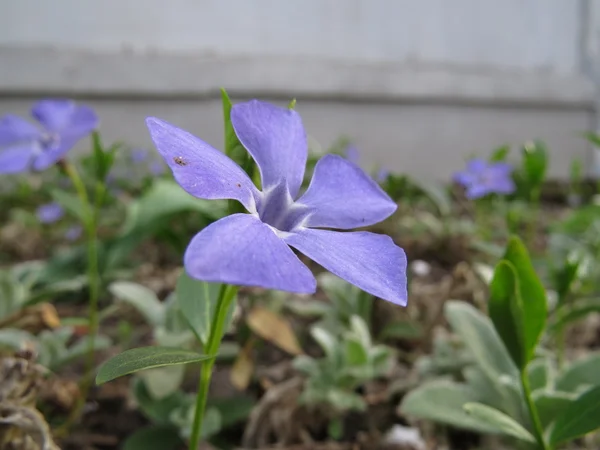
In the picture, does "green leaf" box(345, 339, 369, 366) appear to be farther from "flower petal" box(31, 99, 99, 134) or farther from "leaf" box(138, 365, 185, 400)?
"flower petal" box(31, 99, 99, 134)

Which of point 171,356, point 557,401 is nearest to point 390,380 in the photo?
point 557,401

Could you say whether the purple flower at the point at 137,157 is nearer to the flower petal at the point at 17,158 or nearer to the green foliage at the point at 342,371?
the flower petal at the point at 17,158

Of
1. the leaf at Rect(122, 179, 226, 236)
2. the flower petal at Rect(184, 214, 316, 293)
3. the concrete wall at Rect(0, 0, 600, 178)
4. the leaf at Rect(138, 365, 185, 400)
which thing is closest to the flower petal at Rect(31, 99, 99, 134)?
the leaf at Rect(122, 179, 226, 236)

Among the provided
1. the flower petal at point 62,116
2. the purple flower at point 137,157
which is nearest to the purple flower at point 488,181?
the flower petal at point 62,116

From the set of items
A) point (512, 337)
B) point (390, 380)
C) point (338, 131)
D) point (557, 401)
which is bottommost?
point (338, 131)

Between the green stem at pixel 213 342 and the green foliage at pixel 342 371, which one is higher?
the green stem at pixel 213 342

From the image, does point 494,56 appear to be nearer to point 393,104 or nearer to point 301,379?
point 393,104

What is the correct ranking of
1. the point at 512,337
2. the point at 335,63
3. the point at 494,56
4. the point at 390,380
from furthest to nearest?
the point at 494,56
the point at 335,63
the point at 390,380
the point at 512,337
